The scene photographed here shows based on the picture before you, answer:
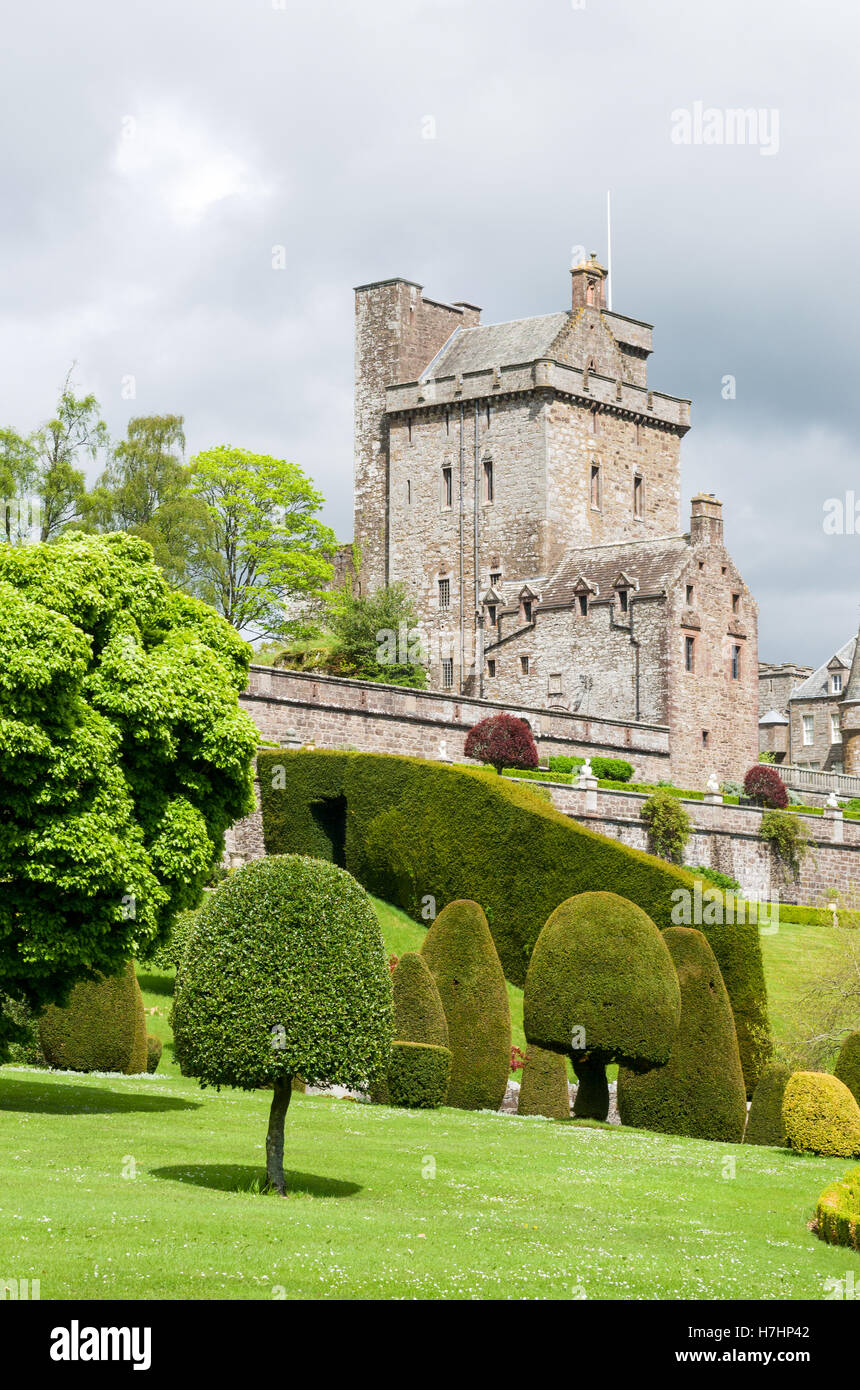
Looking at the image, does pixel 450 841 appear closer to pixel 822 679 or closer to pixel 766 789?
pixel 766 789

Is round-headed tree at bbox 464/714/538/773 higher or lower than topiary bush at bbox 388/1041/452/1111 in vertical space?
higher

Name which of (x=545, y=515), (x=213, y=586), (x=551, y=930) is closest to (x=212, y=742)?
(x=551, y=930)

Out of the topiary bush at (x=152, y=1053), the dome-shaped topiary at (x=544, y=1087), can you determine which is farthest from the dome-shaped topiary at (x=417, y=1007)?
the topiary bush at (x=152, y=1053)

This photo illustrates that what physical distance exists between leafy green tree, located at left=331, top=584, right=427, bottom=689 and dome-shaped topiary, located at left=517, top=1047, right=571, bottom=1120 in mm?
34951

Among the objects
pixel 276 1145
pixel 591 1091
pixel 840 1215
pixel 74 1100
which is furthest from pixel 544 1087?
pixel 276 1145

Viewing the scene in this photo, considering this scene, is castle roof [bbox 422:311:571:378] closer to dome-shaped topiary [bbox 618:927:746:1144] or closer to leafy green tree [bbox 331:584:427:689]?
leafy green tree [bbox 331:584:427:689]

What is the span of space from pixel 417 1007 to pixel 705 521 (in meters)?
38.5

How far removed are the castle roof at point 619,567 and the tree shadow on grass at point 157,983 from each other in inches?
1224

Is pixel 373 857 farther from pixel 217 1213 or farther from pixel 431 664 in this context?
pixel 431 664

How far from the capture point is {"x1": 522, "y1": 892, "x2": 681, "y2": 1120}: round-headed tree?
25656 mm

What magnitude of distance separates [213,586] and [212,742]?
38.5 meters

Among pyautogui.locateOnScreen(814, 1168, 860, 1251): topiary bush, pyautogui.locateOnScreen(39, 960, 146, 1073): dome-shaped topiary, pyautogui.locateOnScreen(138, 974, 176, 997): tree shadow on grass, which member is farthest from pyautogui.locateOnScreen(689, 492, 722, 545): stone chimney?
pyautogui.locateOnScreen(814, 1168, 860, 1251): topiary bush
